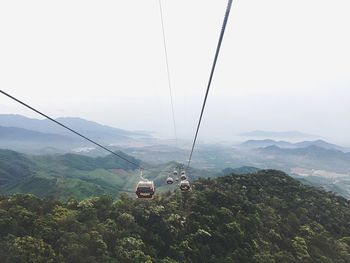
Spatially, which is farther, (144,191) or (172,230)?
(172,230)

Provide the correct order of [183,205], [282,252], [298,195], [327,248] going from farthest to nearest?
[298,195] → [183,205] → [327,248] → [282,252]

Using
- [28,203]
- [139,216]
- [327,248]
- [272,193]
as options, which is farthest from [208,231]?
[272,193]

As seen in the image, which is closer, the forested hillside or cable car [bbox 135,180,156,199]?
cable car [bbox 135,180,156,199]

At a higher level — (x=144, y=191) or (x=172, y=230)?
(x=144, y=191)

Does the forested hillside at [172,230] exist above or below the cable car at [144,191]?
below

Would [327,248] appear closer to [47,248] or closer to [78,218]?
[78,218]

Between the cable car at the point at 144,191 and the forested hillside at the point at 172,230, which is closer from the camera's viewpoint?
the cable car at the point at 144,191

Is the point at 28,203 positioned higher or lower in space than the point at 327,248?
higher

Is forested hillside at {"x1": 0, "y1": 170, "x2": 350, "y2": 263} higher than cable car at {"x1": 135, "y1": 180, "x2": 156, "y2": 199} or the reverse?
the reverse
